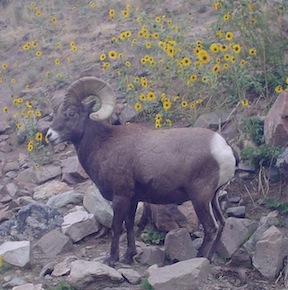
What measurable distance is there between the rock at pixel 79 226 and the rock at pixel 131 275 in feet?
3.75

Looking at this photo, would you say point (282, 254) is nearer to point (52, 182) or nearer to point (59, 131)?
point (59, 131)

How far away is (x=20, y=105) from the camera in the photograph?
1406 cm

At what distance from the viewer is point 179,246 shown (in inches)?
346

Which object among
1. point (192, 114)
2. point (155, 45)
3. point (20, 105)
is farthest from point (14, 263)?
point (20, 105)

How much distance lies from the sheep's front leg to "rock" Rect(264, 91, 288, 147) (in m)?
→ 2.18

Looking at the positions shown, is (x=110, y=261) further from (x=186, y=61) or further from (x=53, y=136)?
(x=186, y=61)

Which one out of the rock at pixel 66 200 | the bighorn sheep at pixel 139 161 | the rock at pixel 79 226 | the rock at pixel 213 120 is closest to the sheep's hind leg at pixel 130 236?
the bighorn sheep at pixel 139 161

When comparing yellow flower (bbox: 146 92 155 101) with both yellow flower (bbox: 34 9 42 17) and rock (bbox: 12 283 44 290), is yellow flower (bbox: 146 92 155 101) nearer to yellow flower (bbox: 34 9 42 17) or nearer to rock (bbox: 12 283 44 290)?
rock (bbox: 12 283 44 290)

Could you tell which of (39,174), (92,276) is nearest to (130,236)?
(92,276)

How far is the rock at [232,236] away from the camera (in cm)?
880

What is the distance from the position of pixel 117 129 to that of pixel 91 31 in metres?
7.77

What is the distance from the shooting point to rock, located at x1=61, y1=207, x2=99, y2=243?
9.38 m

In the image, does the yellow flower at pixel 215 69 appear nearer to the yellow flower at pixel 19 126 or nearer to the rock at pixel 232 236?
the rock at pixel 232 236

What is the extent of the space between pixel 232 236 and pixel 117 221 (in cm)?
130
